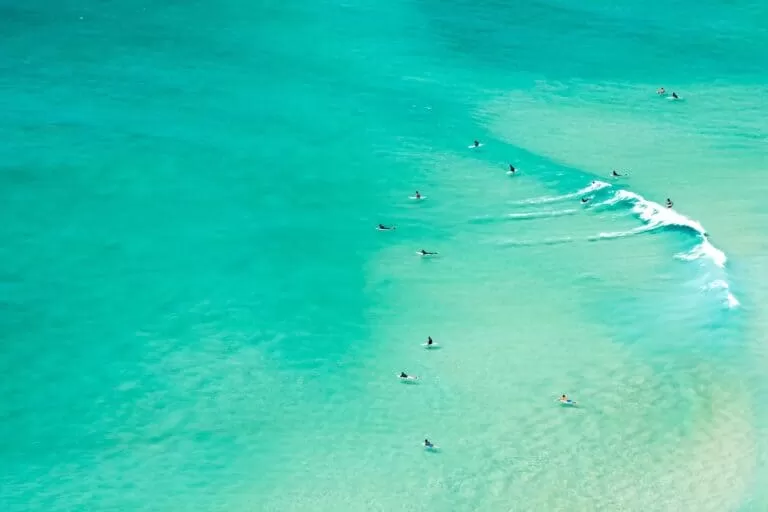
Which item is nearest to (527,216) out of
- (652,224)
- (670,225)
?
(652,224)

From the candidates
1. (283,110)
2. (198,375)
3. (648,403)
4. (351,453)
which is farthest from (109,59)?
(648,403)

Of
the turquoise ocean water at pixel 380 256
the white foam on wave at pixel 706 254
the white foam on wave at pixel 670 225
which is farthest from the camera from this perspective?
the white foam on wave at pixel 706 254

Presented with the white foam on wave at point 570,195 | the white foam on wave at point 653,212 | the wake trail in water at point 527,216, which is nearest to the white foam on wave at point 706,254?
the white foam on wave at point 653,212

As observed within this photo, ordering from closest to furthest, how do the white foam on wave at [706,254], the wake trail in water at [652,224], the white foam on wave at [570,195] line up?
the wake trail in water at [652,224] → the white foam on wave at [706,254] → the white foam on wave at [570,195]

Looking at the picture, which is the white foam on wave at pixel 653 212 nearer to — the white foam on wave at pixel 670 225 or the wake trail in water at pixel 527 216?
the white foam on wave at pixel 670 225

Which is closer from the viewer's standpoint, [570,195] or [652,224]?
[652,224]

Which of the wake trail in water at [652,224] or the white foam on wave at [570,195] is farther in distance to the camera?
the white foam on wave at [570,195]

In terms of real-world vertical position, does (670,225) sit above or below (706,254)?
above

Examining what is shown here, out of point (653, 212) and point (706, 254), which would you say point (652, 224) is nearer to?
point (653, 212)

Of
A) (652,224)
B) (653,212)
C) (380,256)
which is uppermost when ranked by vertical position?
(653,212)
